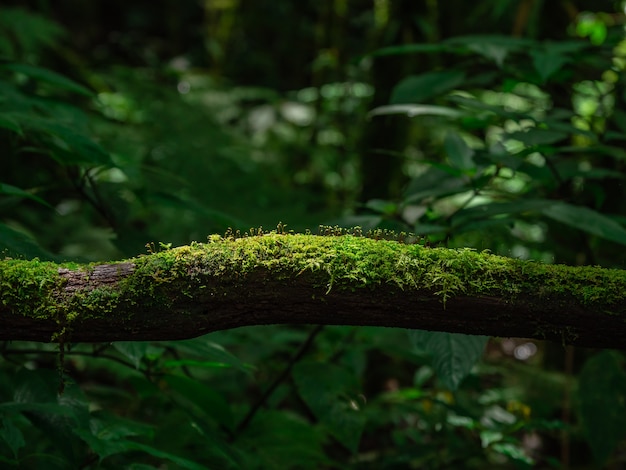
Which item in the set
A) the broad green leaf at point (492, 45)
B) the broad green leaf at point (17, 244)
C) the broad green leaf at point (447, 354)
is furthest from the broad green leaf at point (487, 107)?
the broad green leaf at point (17, 244)

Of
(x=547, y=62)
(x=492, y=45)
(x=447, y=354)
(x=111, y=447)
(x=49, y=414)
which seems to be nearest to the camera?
(x=111, y=447)

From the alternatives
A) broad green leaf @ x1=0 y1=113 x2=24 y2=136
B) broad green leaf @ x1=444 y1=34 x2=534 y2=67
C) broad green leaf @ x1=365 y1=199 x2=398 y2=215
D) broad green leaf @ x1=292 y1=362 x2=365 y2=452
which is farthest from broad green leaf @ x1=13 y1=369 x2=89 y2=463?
broad green leaf @ x1=444 y1=34 x2=534 y2=67

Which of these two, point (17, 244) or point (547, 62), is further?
point (547, 62)

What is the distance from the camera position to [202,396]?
1697 mm

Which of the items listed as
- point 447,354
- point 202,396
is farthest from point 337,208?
point 447,354

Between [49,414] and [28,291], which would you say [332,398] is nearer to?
[49,414]

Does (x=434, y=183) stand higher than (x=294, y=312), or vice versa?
(x=434, y=183)

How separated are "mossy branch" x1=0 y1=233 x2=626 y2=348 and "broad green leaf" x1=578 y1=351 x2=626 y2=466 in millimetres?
934

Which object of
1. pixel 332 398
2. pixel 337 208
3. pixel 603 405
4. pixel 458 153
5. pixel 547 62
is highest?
pixel 337 208

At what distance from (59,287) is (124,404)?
5.53 ft

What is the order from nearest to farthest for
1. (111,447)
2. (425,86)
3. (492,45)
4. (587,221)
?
(111,447)
(587,221)
(492,45)
(425,86)

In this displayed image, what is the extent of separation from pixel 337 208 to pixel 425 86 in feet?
6.38

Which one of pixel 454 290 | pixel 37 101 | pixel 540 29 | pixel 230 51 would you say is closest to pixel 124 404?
pixel 37 101

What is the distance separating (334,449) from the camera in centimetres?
331
